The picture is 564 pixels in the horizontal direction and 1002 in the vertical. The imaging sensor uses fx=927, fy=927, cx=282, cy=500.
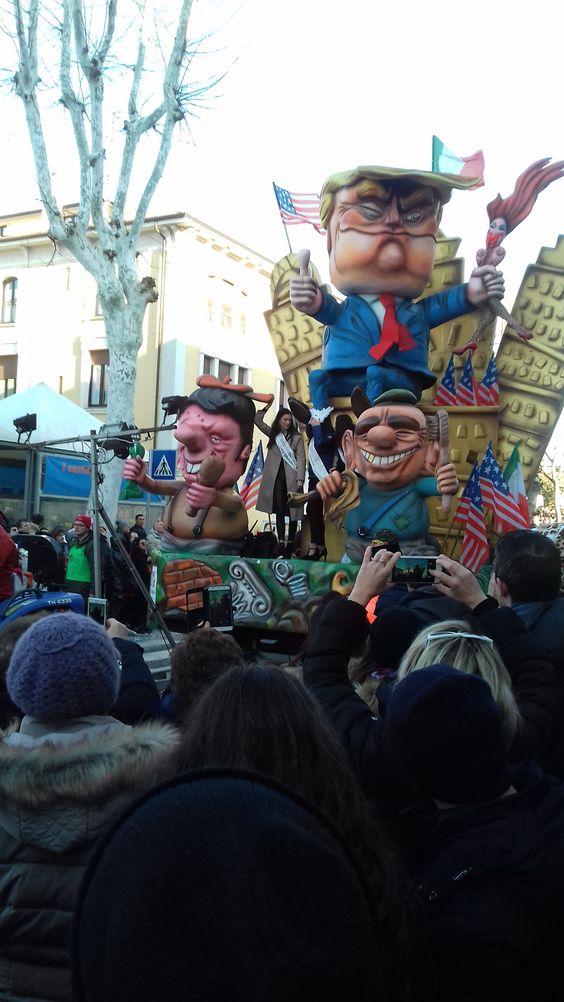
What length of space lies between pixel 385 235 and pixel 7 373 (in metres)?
23.9

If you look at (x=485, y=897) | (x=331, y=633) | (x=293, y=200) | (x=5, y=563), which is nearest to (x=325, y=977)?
(x=485, y=897)

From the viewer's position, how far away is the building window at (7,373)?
30.9 m

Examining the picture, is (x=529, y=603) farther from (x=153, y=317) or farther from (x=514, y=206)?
(x=153, y=317)

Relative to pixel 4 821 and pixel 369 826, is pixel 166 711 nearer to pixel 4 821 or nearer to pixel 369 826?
pixel 4 821

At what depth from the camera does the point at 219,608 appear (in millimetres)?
5566

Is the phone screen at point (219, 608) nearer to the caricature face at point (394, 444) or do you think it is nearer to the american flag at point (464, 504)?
the caricature face at point (394, 444)

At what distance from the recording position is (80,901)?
3.18 feet

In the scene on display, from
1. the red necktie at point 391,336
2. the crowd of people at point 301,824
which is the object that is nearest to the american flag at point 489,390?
the red necktie at point 391,336

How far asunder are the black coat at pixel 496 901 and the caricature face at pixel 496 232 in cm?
910

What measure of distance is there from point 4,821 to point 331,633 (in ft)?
3.19

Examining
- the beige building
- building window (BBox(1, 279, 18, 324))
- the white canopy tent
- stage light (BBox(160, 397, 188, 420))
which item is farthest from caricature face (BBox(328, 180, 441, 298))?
building window (BBox(1, 279, 18, 324))

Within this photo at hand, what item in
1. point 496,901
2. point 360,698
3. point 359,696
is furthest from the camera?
point 359,696

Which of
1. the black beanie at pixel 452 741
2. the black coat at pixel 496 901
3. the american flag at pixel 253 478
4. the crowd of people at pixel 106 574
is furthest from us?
the american flag at pixel 253 478

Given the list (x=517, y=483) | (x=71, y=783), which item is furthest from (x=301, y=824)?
(x=517, y=483)
